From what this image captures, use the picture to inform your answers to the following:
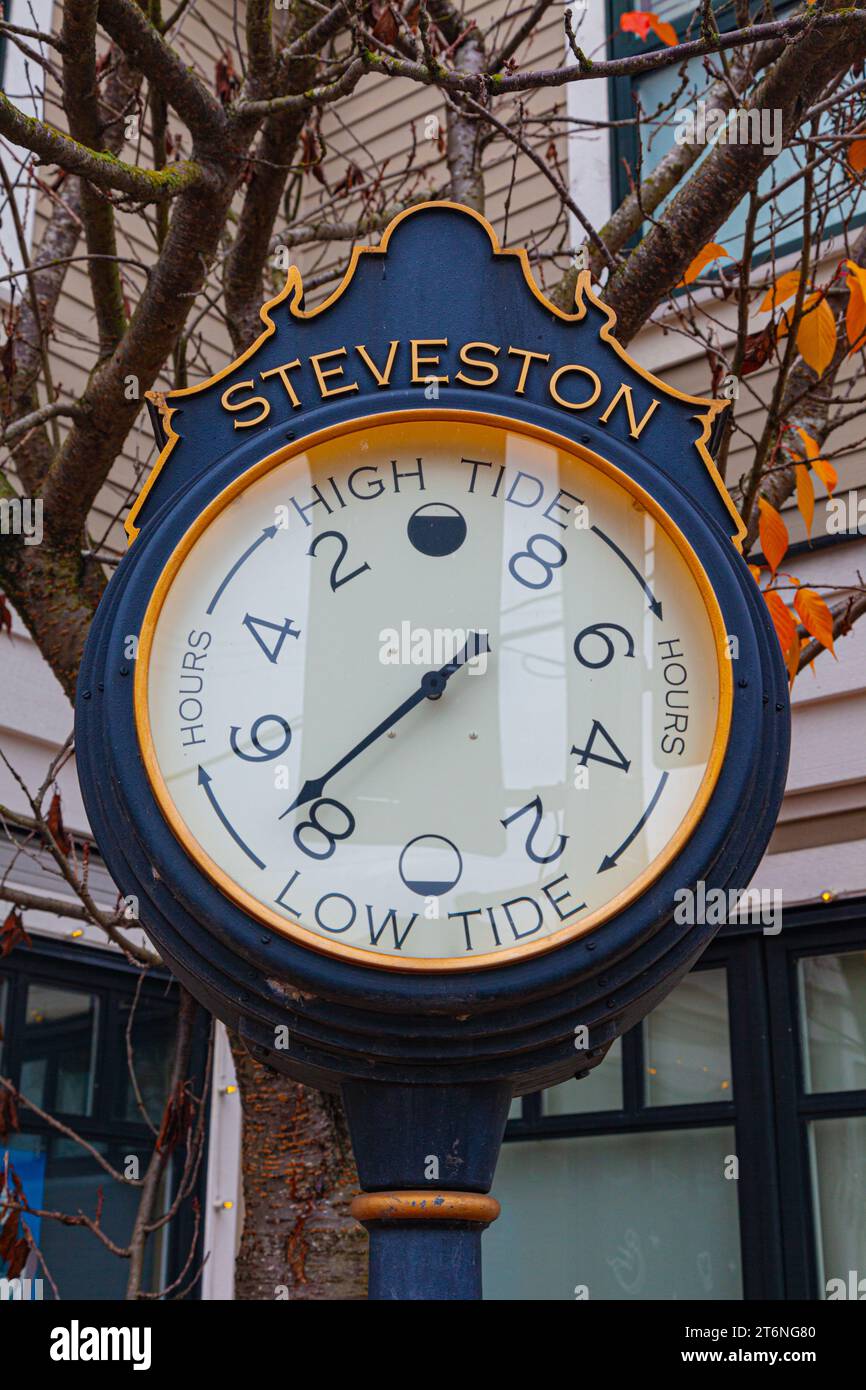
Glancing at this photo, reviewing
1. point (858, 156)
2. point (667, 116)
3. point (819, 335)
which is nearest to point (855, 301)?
point (819, 335)

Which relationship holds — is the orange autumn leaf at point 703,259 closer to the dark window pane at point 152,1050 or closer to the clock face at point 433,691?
the clock face at point 433,691

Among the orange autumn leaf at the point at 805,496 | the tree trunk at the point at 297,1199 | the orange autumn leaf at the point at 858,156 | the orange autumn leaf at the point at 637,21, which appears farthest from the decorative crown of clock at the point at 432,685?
the orange autumn leaf at the point at 637,21

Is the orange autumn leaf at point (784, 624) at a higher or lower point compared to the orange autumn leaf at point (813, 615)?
lower

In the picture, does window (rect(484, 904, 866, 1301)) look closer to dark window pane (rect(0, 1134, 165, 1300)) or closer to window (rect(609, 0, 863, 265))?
dark window pane (rect(0, 1134, 165, 1300))

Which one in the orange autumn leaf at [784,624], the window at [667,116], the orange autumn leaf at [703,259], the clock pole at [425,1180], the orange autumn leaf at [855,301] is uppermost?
the window at [667,116]

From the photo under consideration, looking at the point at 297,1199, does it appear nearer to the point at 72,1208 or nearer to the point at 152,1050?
the point at 72,1208

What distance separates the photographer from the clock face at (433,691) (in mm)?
1576

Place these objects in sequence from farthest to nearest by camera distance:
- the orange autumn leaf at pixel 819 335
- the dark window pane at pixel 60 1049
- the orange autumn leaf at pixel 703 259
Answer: the dark window pane at pixel 60 1049 < the orange autumn leaf at pixel 703 259 < the orange autumn leaf at pixel 819 335

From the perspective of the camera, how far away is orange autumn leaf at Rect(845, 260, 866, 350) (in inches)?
119

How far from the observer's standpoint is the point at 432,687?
166 cm

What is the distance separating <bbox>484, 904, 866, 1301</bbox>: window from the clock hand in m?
3.81

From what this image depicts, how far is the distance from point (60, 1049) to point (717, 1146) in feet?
8.61

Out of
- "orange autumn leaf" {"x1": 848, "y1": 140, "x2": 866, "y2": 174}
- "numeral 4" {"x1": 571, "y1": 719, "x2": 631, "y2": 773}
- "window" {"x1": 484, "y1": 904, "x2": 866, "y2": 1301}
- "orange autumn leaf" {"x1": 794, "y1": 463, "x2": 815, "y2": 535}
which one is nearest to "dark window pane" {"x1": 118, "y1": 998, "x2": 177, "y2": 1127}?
"window" {"x1": 484, "y1": 904, "x2": 866, "y2": 1301}

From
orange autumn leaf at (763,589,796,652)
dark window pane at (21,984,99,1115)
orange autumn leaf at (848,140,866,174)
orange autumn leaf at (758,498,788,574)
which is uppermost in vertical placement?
orange autumn leaf at (848,140,866,174)
